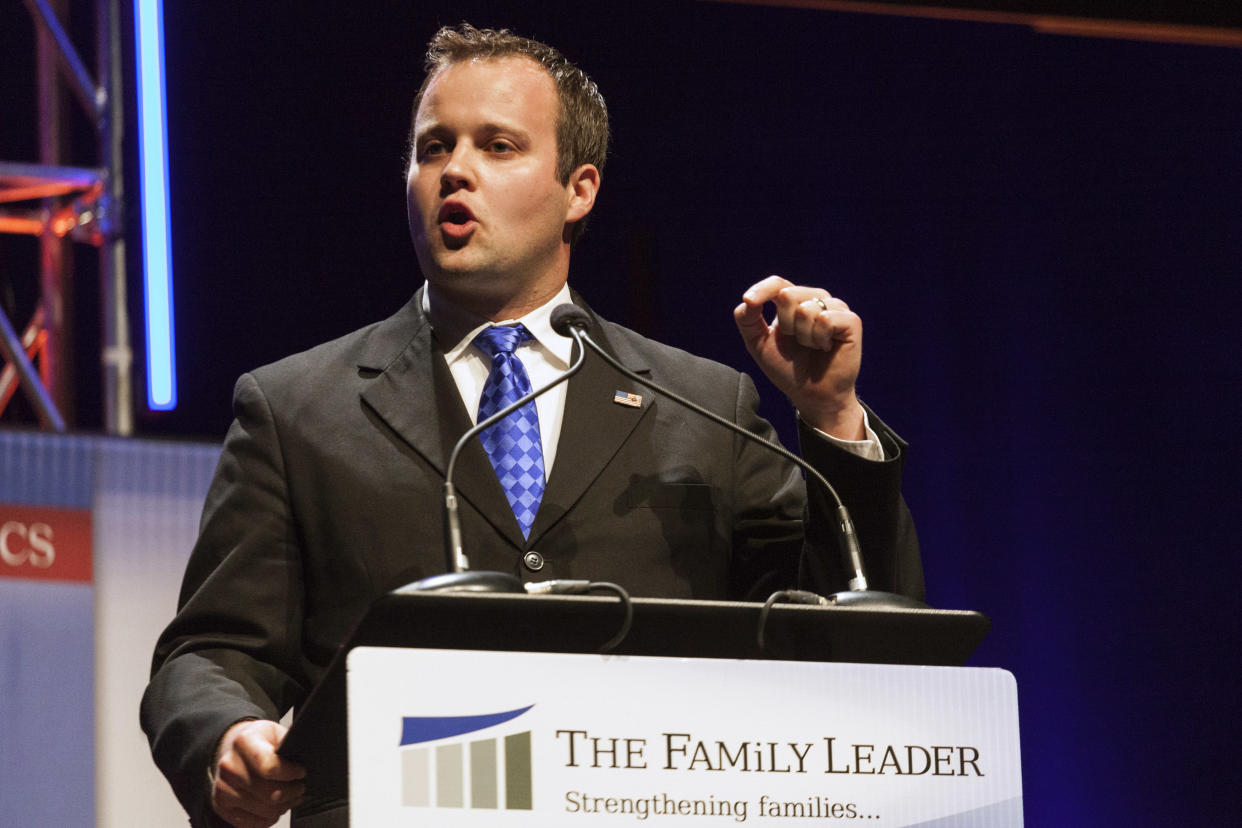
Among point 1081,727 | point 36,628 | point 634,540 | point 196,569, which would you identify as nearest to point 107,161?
point 36,628

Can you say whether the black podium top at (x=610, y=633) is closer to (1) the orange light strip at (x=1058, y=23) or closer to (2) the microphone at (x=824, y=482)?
(2) the microphone at (x=824, y=482)

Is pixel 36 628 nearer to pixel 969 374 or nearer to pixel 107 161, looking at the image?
pixel 107 161

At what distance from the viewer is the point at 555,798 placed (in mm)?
1092

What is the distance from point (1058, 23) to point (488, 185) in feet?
8.06

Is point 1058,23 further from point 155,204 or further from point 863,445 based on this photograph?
point 863,445

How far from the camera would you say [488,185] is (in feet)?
6.07

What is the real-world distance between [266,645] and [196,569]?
0.45 ft

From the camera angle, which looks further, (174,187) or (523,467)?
(174,187)

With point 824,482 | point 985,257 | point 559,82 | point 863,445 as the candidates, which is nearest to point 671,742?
point 824,482

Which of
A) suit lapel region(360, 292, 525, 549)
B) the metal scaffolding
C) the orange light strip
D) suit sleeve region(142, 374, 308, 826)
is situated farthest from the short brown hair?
the orange light strip

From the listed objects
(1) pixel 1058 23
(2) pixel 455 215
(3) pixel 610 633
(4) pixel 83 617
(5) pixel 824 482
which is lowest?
(4) pixel 83 617

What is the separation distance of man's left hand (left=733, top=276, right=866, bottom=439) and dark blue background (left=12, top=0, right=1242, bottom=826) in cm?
215

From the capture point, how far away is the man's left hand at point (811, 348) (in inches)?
61.3

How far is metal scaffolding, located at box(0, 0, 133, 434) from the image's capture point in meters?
3.12
